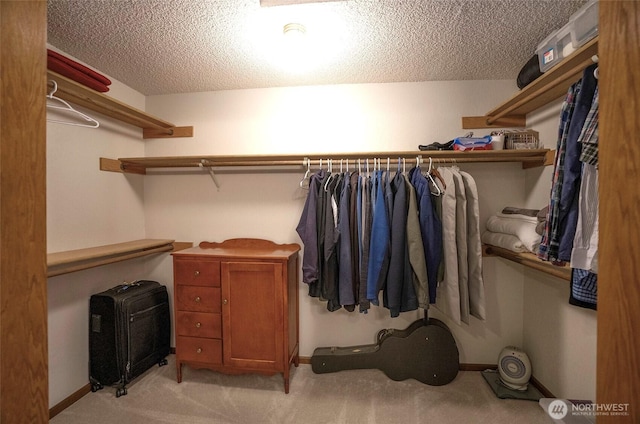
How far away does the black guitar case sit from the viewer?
1882 mm

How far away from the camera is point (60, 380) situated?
1.67 m

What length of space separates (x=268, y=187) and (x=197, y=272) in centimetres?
88

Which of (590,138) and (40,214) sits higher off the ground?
(590,138)

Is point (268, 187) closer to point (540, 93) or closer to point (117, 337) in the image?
point (117, 337)

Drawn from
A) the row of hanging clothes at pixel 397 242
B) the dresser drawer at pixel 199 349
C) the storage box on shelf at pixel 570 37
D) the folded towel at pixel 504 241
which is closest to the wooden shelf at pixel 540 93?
the storage box on shelf at pixel 570 37

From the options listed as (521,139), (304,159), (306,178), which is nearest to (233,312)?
(306,178)

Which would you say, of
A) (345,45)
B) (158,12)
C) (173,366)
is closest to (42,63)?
(158,12)

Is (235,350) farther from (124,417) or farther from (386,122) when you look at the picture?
(386,122)

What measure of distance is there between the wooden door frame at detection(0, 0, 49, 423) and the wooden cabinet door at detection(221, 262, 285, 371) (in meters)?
1.10

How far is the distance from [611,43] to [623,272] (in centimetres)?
57

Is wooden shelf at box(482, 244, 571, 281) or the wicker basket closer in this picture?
wooden shelf at box(482, 244, 571, 281)

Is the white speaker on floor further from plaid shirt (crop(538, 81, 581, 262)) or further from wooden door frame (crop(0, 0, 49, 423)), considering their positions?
wooden door frame (crop(0, 0, 49, 423))

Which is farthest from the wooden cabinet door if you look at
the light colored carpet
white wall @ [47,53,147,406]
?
white wall @ [47,53,147,406]

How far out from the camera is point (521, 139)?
1.81m
